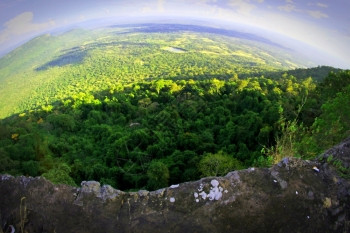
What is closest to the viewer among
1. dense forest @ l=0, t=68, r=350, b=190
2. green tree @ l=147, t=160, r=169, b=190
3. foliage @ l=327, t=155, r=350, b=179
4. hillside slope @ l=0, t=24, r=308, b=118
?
foliage @ l=327, t=155, r=350, b=179

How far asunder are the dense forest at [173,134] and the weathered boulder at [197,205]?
2.40 m

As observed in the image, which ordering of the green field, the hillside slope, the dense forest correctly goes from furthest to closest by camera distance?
the hillside slope
the dense forest
the green field

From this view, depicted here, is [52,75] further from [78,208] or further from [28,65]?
[78,208]

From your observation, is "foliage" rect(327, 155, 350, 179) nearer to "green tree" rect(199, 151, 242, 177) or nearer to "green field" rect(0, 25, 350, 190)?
"green field" rect(0, 25, 350, 190)

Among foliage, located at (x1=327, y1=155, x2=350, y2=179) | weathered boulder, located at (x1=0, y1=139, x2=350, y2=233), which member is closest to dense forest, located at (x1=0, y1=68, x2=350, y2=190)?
foliage, located at (x1=327, y1=155, x2=350, y2=179)

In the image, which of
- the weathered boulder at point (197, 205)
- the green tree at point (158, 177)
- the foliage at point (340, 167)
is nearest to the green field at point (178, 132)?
the green tree at point (158, 177)

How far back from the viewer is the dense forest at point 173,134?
1645 centimetres

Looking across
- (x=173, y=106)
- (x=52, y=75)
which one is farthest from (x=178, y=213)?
(x=52, y=75)

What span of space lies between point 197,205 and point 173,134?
23.4 meters

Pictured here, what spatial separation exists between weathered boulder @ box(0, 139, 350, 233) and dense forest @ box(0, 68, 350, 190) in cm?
240

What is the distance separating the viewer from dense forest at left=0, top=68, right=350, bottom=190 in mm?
16453

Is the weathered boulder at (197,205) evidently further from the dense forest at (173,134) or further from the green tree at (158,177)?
the green tree at (158,177)

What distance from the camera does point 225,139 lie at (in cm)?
2384

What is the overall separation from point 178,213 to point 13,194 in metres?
3.04
